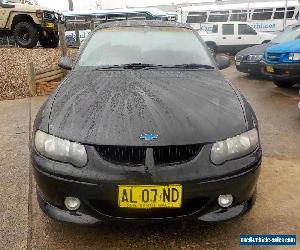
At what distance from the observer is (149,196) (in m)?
2.14

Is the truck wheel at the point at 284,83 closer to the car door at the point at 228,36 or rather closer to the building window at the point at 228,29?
the car door at the point at 228,36

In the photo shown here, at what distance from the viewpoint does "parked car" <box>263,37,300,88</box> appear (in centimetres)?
723

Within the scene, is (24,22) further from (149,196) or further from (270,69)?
(149,196)

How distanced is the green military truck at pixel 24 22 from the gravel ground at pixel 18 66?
1.38 m

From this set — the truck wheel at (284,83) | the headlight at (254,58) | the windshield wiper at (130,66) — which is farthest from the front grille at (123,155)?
the headlight at (254,58)

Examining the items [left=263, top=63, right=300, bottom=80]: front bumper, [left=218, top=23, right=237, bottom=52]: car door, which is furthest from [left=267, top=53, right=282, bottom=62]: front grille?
[left=218, top=23, right=237, bottom=52]: car door

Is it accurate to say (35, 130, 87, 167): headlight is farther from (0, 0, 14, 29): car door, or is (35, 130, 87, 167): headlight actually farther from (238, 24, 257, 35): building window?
(238, 24, 257, 35): building window

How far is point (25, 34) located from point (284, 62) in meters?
8.49

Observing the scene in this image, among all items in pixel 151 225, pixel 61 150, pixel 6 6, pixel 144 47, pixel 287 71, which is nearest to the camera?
pixel 61 150

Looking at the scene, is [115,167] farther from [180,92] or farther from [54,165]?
[180,92]

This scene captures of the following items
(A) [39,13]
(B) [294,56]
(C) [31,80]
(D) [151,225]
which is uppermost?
(A) [39,13]

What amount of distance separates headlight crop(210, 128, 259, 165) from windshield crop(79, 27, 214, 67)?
1.26 metres

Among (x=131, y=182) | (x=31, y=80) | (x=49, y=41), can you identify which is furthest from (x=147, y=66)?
(x=49, y=41)

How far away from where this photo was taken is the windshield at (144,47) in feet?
11.3
